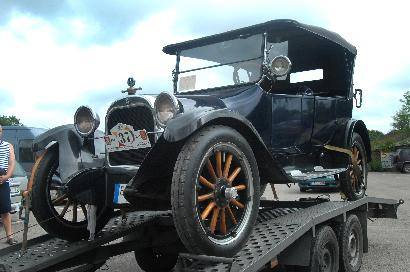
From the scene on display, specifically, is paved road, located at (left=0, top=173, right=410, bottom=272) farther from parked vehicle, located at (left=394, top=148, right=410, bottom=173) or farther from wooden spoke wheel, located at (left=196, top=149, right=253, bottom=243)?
parked vehicle, located at (left=394, top=148, right=410, bottom=173)

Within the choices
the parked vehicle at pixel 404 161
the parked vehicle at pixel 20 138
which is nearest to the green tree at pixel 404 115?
the parked vehicle at pixel 404 161

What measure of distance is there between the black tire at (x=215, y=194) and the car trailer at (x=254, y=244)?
13 centimetres

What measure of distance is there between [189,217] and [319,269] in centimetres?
170

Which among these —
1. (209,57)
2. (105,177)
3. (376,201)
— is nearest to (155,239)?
(105,177)

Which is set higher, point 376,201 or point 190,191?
point 190,191

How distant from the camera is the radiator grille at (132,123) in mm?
4055

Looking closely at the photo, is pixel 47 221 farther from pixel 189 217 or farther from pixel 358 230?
pixel 358 230

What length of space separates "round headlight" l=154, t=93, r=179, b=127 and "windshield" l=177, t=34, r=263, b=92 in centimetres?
132

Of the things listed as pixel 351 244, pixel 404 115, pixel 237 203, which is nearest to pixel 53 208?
pixel 237 203

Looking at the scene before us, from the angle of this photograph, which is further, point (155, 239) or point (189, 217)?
point (155, 239)

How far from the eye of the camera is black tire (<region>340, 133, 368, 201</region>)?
19.7ft

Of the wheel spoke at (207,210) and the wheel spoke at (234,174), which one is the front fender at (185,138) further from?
the wheel spoke at (207,210)

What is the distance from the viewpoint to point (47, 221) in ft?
14.5

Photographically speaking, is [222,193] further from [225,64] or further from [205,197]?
[225,64]
